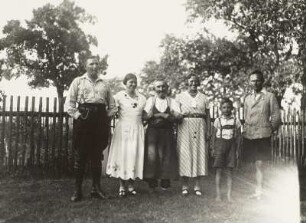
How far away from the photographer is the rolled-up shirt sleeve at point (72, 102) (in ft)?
18.1

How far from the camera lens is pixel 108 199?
570cm

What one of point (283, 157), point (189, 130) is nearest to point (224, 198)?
point (189, 130)

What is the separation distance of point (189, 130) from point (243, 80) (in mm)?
15442

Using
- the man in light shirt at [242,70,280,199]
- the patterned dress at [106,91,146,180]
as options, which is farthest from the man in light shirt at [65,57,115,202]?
the man in light shirt at [242,70,280,199]

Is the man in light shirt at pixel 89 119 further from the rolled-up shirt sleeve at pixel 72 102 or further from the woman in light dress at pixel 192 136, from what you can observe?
the woman in light dress at pixel 192 136

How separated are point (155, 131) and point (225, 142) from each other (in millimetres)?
1084

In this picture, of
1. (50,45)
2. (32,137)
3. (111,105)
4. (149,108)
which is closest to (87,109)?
(111,105)

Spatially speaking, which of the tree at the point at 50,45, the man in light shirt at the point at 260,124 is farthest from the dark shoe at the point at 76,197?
the tree at the point at 50,45

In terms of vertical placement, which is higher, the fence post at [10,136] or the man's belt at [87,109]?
the man's belt at [87,109]

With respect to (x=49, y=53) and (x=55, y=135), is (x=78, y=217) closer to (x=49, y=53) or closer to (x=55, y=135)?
(x=55, y=135)

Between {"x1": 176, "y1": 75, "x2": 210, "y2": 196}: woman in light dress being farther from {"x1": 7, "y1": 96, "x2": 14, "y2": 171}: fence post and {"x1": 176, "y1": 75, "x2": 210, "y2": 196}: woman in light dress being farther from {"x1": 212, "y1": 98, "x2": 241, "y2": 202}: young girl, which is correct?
{"x1": 7, "y1": 96, "x2": 14, "y2": 171}: fence post

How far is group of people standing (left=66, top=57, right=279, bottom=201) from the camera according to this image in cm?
569

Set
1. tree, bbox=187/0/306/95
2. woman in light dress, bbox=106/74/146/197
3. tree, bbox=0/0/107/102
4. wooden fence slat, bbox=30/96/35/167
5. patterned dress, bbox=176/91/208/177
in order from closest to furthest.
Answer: woman in light dress, bbox=106/74/146/197 → patterned dress, bbox=176/91/208/177 → wooden fence slat, bbox=30/96/35/167 → tree, bbox=0/0/107/102 → tree, bbox=187/0/306/95

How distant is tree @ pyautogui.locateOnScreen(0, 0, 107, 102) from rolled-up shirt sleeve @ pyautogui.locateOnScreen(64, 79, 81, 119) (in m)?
7.40
